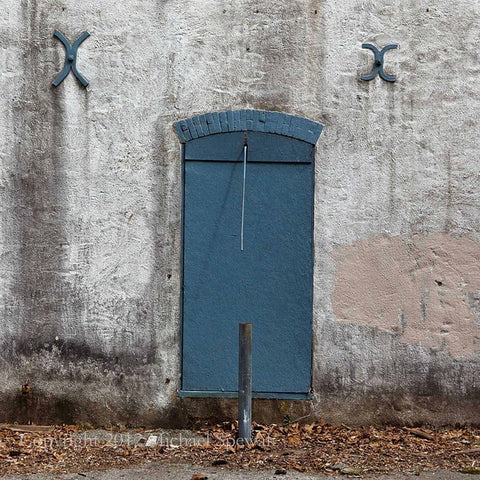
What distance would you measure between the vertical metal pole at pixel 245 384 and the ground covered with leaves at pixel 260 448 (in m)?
0.13

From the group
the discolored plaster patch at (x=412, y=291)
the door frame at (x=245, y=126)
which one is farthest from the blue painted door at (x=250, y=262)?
the discolored plaster patch at (x=412, y=291)

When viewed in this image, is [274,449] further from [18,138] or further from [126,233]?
[18,138]

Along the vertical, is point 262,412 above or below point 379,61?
below

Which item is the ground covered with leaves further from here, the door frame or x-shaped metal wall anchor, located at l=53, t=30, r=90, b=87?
x-shaped metal wall anchor, located at l=53, t=30, r=90, b=87

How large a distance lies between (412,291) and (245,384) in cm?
186

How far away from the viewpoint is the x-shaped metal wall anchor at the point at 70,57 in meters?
6.99

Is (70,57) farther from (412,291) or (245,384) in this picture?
A: (412,291)

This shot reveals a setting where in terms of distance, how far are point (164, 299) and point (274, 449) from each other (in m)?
1.72

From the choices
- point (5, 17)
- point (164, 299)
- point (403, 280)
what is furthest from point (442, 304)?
point (5, 17)

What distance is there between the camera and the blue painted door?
22.7 ft

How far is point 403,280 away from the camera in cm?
698

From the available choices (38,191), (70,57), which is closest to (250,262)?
(38,191)

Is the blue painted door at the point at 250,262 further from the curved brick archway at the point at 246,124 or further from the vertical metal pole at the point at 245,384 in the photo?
the vertical metal pole at the point at 245,384

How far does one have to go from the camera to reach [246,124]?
6961mm
